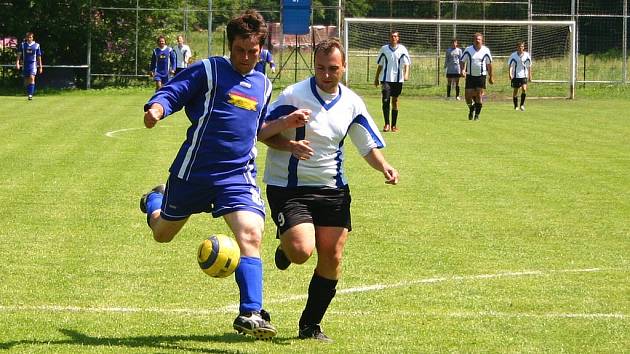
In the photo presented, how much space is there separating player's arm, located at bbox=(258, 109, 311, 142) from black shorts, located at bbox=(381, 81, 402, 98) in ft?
58.3

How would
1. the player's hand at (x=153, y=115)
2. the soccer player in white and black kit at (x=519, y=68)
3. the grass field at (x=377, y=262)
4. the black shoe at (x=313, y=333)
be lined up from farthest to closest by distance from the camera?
the soccer player in white and black kit at (x=519, y=68), the grass field at (x=377, y=262), the black shoe at (x=313, y=333), the player's hand at (x=153, y=115)

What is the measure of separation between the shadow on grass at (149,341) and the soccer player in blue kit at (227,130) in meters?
0.27

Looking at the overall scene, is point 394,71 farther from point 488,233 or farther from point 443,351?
point 443,351

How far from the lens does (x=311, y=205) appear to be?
6695mm

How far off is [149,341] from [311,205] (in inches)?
47.9

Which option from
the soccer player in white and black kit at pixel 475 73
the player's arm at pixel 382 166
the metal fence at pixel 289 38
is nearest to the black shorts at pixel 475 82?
the soccer player in white and black kit at pixel 475 73

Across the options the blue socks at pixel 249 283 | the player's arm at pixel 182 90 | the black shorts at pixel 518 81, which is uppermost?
the black shorts at pixel 518 81

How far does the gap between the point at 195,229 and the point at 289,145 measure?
481 centimetres

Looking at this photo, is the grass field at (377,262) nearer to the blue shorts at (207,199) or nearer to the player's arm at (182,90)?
the blue shorts at (207,199)

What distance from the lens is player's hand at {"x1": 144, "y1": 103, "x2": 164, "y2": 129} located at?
6.18 m

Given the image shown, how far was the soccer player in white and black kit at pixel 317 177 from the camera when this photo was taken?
6.60m

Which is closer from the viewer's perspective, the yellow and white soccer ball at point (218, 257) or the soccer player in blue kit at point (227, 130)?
the yellow and white soccer ball at point (218, 257)

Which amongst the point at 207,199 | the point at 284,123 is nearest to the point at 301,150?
the point at 284,123

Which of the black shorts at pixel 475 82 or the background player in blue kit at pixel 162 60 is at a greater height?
the background player in blue kit at pixel 162 60
